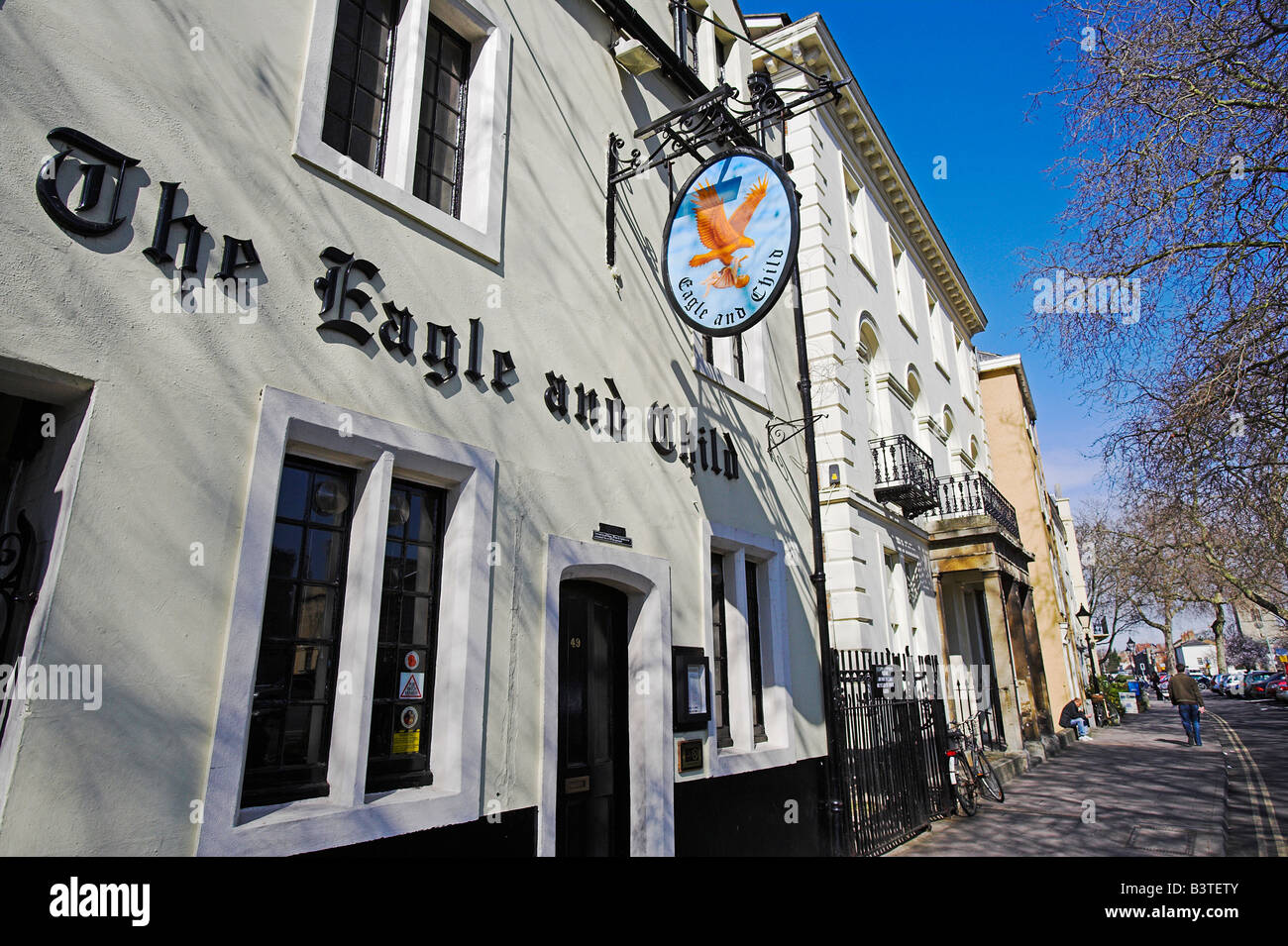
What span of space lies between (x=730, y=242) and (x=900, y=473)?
981 cm

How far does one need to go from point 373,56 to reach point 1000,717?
18.8m

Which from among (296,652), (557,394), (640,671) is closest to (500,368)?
(557,394)

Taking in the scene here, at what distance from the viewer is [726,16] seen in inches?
412

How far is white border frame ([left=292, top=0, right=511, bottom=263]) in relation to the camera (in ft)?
15.3

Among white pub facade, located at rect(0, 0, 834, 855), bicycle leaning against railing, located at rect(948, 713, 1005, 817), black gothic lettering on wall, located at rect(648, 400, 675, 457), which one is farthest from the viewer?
bicycle leaning against railing, located at rect(948, 713, 1005, 817)

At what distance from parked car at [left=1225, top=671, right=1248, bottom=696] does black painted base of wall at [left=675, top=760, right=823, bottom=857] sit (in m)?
61.2

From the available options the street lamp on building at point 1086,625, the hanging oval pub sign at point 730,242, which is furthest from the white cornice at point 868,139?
the street lamp on building at point 1086,625

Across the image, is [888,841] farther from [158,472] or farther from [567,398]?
[158,472]

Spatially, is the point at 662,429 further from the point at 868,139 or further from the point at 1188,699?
the point at 1188,699

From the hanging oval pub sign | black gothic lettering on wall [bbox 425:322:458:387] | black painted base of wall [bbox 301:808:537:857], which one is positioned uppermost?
the hanging oval pub sign

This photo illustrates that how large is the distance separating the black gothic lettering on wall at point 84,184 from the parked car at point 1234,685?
6889cm
